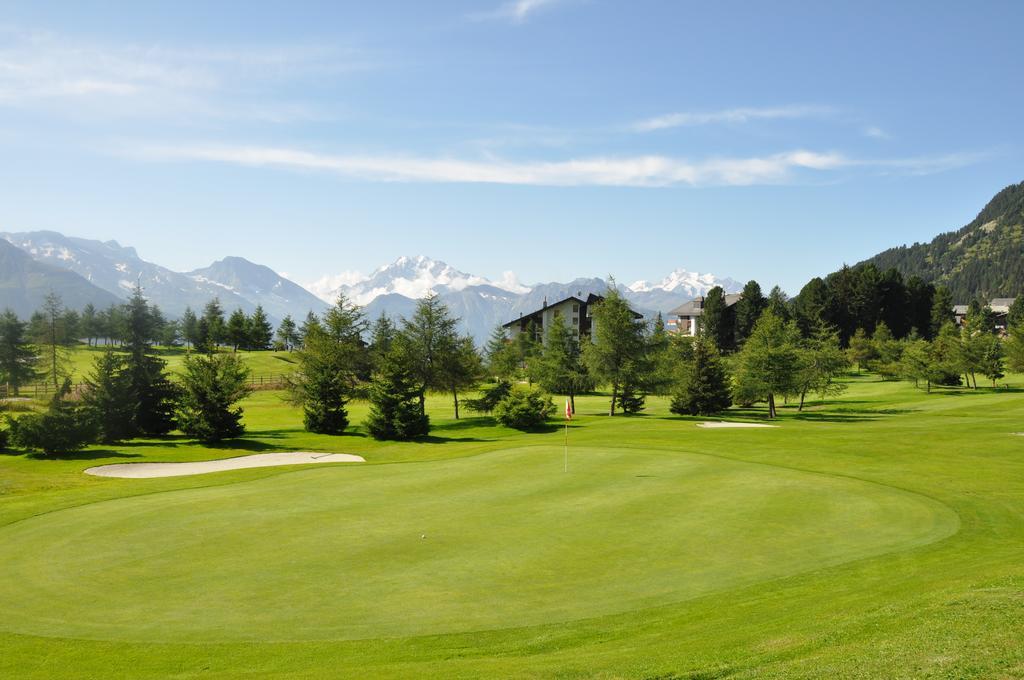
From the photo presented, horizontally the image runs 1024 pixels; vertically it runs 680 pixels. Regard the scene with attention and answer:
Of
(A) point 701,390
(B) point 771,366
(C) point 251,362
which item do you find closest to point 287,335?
(C) point 251,362

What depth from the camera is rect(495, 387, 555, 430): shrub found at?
1992 inches

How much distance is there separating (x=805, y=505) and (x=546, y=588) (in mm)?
11206

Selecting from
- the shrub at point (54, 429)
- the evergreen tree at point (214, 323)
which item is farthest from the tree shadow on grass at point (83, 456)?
the evergreen tree at point (214, 323)

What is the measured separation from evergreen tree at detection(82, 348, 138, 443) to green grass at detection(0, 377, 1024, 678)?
1100 centimetres

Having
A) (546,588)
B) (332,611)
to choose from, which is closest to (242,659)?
(332,611)

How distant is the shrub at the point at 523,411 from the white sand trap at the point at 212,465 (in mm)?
16395

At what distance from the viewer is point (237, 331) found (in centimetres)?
12725

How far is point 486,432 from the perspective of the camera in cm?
4950

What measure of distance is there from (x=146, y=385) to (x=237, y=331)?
88871mm

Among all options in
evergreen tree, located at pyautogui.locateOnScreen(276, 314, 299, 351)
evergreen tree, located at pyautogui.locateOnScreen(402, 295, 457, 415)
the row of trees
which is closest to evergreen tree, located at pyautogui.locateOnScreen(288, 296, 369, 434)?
the row of trees

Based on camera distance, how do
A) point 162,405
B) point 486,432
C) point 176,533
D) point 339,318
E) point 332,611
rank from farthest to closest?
1. point 339,318
2. point 486,432
3. point 162,405
4. point 176,533
5. point 332,611

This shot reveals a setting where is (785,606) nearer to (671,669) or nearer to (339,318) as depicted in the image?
(671,669)

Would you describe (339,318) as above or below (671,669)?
above

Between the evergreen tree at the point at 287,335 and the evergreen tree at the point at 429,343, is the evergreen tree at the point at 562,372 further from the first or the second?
the evergreen tree at the point at 287,335
